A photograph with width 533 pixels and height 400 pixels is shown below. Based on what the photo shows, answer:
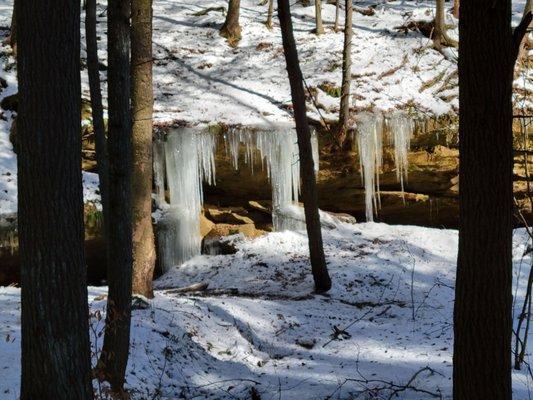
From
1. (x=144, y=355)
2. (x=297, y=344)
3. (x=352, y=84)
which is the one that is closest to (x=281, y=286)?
(x=297, y=344)

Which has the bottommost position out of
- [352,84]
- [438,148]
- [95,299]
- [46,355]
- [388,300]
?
[388,300]

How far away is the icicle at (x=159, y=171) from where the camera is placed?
11.5 metres

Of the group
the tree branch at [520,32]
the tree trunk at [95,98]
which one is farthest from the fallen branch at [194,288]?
the tree branch at [520,32]

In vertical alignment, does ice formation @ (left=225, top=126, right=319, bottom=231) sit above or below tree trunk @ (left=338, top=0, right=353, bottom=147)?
below

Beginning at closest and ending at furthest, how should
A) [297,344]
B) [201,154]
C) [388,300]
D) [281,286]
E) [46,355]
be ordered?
[46,355]
[297,344]
[388,300]
[281,286]
[201,154]

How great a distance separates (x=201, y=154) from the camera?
11555 mm

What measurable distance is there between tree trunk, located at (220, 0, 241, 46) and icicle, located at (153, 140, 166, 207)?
6625 mm

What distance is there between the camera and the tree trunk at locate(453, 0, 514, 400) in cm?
324

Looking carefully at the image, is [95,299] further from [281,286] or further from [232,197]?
[232,197]

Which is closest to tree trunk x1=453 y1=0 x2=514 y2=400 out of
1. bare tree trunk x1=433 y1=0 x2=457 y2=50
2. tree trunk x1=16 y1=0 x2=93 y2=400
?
tree trunk x1=16 y1=0 x2=93 y2=400

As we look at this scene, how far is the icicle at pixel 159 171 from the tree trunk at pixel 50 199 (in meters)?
8.38

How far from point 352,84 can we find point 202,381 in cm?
978

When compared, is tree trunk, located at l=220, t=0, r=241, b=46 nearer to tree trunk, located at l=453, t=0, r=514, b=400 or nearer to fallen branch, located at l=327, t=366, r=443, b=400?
fallen branch, located at l=327, t=366, r=443, b=400

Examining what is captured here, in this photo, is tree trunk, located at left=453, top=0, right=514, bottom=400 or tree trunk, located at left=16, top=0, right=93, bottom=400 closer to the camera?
tree trunk, located at left=16, top=0, right=93, bottom=400
